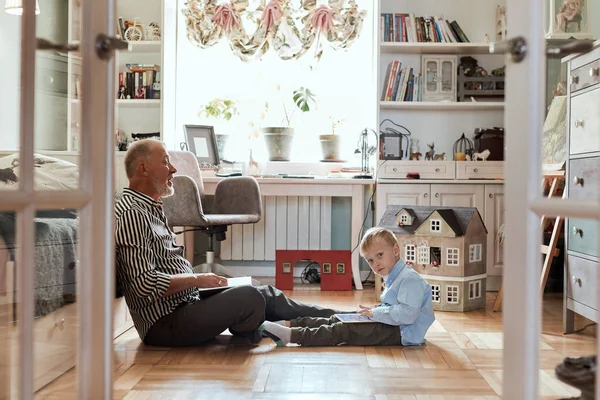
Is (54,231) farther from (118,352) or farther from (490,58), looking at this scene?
(490,58)

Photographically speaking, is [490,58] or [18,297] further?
[490,58]

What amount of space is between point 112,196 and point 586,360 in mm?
894

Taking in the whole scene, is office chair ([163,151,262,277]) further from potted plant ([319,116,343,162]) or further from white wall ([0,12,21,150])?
white wall ([0,12,21,150])

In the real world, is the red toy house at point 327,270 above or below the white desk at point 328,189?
below

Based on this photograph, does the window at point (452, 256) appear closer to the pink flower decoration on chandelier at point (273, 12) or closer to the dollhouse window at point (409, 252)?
the dollhouse window at point (409, 252)

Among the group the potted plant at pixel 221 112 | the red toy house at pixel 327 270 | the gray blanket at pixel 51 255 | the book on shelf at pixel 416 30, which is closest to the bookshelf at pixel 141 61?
the potted plant at pixel 221 112

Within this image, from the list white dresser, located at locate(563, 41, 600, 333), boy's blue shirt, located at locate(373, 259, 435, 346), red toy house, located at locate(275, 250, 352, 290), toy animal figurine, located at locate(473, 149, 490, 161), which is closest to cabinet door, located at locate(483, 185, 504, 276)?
toy animal figurine, located at locate(473, 149, 490, 161)

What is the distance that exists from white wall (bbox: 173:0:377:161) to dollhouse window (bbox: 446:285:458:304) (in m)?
1.73

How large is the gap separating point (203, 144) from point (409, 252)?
175 centimetres

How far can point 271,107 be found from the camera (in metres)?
5.06

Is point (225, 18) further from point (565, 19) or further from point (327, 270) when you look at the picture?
point (565, 19)

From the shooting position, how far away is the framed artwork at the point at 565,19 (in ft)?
4.30

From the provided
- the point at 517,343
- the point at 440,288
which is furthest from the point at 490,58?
the point at 517,343

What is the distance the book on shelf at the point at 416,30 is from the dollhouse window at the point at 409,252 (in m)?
1.47
